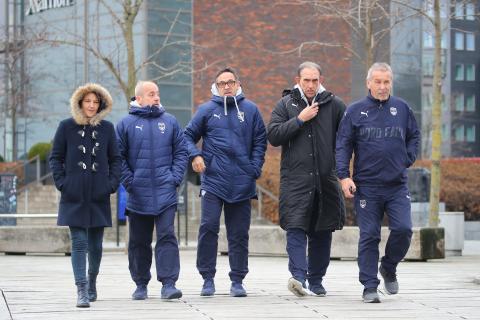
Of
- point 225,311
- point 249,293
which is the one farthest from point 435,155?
point 225,311

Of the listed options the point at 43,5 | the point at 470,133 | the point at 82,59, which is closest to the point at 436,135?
the point at 82,59

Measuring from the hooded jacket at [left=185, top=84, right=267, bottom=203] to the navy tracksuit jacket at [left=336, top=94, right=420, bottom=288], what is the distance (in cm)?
102

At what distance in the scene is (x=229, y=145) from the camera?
11547 millimetres

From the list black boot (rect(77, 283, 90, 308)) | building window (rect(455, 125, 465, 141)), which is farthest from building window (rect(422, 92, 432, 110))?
black boot (rect(77, 283, 90, 308))

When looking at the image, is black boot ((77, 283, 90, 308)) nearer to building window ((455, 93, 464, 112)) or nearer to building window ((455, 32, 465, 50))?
building window ((455, 93, 464, 112))

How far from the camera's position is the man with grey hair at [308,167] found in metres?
11.3

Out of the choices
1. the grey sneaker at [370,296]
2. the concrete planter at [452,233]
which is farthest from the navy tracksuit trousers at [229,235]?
the concrete planter at [452,233]

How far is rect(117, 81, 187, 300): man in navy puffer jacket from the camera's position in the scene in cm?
1120

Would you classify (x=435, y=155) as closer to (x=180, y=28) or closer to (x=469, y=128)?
(x=180, y=28)

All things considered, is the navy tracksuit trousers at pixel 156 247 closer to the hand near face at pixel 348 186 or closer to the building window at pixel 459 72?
the hand near face at pixel 348 186

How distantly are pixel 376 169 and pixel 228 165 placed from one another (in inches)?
57.0

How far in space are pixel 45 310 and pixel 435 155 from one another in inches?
444

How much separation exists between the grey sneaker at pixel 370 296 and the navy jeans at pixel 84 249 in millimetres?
2276

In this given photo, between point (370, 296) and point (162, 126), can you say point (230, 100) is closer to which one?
point (162, 126)
